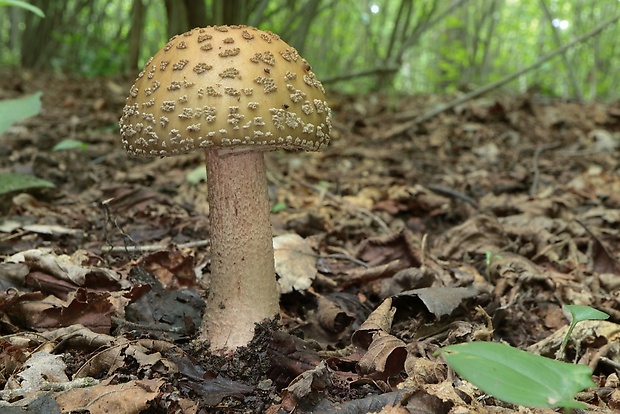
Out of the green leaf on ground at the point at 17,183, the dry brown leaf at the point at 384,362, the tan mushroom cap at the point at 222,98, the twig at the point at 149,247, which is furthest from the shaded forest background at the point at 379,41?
the dry brown leaf at the point at 384,362

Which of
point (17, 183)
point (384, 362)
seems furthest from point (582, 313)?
point (17, 183)

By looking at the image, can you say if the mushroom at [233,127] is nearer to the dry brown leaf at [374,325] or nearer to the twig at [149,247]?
the dry brown leaf at [374,325]

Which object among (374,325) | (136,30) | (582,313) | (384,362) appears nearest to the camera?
(582,313)

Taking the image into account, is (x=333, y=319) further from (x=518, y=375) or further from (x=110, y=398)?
(x=518, y=375)

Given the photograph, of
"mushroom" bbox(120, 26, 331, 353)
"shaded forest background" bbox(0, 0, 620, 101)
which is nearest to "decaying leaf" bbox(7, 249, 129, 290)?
"mushroom" bbox(120, 26, 331, 353)

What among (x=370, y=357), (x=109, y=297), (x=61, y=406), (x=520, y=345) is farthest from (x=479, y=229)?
(x=61, y=406)

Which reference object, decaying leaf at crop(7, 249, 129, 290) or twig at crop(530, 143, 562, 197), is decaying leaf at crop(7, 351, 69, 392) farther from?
Answer: twig at crop(530, 143, 562, 197)
